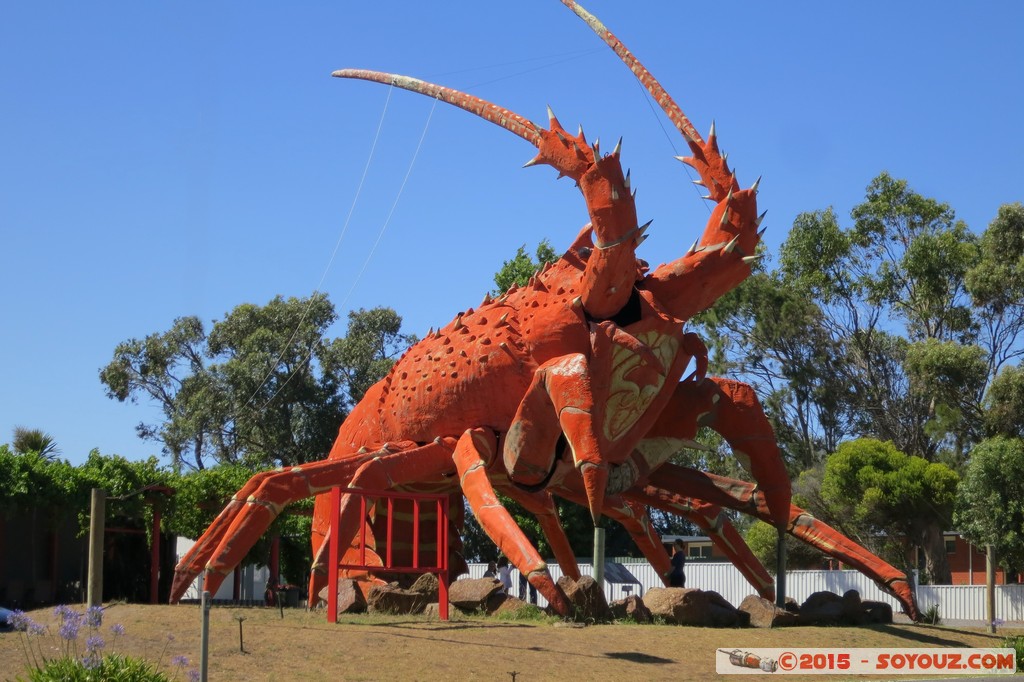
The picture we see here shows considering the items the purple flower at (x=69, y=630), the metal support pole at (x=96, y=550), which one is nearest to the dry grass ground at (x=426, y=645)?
the metal support pole at (x=96, y=550)

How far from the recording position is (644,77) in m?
20.7

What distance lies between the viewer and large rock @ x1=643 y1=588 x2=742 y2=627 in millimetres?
18188

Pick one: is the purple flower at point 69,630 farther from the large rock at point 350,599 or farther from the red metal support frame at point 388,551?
the large rock at point 350,599

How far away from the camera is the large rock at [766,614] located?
61.2 feet

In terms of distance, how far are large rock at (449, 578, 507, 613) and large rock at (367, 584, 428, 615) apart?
1.95ft

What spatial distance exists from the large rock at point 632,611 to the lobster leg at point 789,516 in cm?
338

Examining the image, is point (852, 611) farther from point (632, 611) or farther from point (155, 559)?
point (155, 559)

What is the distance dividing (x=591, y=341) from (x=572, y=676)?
6635mm

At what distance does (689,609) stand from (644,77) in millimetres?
9089

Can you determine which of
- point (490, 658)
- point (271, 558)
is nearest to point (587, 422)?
point (490, 658)

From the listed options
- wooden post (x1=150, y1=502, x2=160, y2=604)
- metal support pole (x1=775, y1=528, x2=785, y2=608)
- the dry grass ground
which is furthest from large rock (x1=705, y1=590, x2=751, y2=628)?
wooden post (x1=150, y1=502, x2=160, y2=604)

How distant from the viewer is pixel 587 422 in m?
16.6

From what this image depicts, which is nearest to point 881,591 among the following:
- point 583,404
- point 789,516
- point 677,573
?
point 677,573

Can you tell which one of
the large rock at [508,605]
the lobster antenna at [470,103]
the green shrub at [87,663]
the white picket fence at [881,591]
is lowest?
the white picket fence at [881,591]
